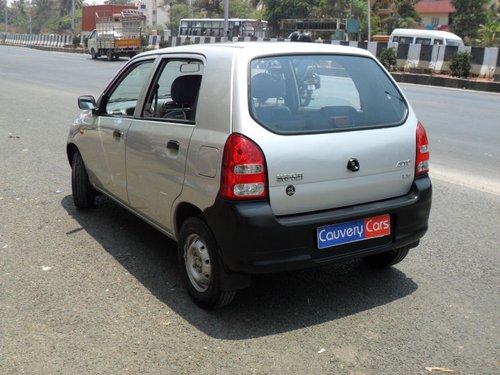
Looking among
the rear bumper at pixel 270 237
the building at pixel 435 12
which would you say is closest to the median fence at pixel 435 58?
the rear bumper at pixel 270 237

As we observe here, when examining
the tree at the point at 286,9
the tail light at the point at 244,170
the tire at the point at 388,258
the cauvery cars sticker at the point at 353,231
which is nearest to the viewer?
the tail light at the point at 244,170

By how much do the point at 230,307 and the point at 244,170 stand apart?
98 centimetres

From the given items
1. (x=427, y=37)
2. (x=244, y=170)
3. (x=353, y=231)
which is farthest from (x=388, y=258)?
(x=427, y=37)

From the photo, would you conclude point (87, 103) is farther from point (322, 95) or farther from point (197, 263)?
point (322, 95)

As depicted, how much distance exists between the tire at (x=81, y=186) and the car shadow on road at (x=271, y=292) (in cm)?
82

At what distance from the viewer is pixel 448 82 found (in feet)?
66.5

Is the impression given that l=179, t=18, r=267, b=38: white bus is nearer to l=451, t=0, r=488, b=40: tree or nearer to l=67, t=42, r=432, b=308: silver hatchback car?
l=451, t=0, r=488, b=40: tree

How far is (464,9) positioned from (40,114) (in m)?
62.3

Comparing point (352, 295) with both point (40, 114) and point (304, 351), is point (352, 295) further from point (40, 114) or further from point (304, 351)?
point (40, 114)

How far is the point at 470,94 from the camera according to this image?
1739 centimetres

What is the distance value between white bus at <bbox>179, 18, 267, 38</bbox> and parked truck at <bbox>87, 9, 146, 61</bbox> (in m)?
6.69

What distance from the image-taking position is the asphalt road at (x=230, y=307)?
302 centimetres

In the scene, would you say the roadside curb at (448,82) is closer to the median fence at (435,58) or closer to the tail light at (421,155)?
the median fence at (435,58)

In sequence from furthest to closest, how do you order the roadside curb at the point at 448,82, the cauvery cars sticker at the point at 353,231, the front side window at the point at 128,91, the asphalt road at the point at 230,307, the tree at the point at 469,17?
1. the tree at the point at 469,17
2. the roadside curb at the point at 448,82
3. the front side window at the point at 128,91
4. the cauvery cars sticker at the point at 353,231
5. the asphalt road at the point at 230,307
